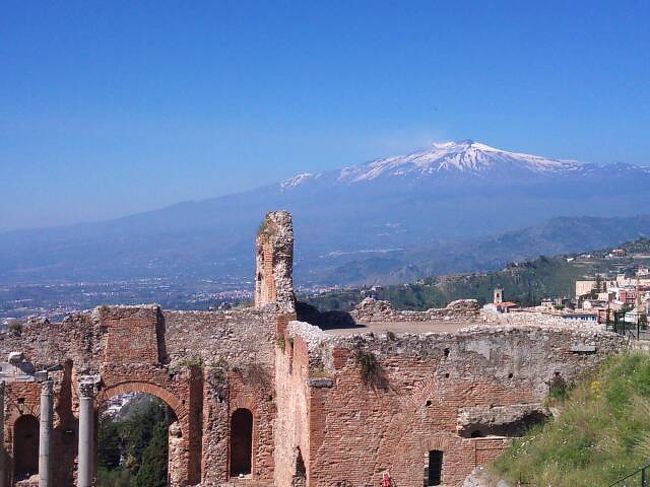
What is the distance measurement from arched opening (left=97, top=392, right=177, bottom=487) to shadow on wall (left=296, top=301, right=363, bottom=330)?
1070 centimetres

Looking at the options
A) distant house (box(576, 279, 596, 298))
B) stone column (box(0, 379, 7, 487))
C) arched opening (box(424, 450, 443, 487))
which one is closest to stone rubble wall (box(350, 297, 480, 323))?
arched opening (box(424, 450, 443, 487))

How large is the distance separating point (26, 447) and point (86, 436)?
3655 millimetres

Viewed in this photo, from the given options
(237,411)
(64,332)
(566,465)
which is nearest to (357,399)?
(566,465)

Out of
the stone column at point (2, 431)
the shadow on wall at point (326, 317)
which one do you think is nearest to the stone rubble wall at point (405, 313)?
the shadow on wall at point (326, 317)

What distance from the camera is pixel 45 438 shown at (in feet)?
65.0

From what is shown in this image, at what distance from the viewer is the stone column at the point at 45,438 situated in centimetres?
1978

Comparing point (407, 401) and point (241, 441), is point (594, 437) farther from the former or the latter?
point (241, 441)

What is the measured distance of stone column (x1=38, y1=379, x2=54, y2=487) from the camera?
1978 cm

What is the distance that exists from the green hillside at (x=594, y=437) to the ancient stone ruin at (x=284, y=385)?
2.32ft

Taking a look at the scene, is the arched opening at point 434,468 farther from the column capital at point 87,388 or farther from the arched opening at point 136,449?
the arched opening at point 136,449

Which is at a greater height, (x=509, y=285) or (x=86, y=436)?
(x=86, y=436)

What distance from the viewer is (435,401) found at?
18.0 metres

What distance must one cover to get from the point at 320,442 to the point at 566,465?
16.0 feet

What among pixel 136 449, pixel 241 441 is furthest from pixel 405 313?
pixel 136 449
